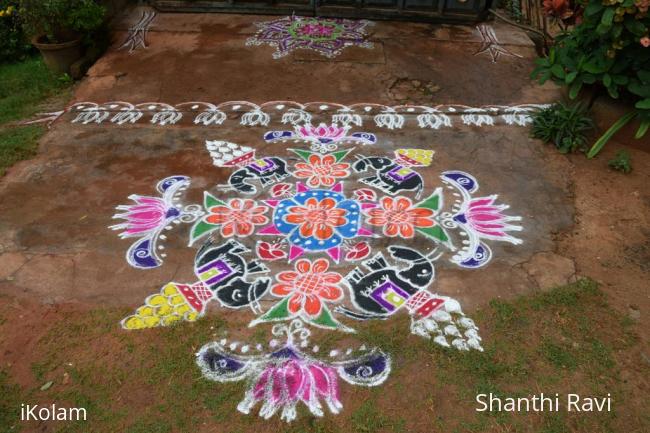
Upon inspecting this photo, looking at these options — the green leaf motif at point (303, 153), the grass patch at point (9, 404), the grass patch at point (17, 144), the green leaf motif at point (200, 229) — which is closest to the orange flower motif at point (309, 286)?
the green leaf motif at point (200, 229)

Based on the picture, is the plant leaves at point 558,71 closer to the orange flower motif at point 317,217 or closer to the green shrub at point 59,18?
the orange flower motif at point 317,217

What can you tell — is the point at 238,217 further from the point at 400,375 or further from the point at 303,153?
the point at 400,375

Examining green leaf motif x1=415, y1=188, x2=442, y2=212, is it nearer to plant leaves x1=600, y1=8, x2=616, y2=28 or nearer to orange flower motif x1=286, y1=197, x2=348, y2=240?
orange flower motif x1=286, y1=197, x2=348, y2=240

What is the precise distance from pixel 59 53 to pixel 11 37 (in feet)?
4.14

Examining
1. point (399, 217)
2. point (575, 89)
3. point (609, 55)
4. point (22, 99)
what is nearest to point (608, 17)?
point (609, 55)

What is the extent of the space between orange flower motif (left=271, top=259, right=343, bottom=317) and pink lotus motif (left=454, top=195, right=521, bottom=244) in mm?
1018

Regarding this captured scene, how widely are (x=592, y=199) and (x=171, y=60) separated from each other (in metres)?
4.35

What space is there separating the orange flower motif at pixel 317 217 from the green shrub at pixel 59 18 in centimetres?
341

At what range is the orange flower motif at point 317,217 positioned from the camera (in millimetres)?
3029

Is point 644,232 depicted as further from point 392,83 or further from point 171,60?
point 171,60

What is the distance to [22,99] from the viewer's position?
4.55 meters

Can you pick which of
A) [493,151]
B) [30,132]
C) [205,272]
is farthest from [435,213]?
[30,132]

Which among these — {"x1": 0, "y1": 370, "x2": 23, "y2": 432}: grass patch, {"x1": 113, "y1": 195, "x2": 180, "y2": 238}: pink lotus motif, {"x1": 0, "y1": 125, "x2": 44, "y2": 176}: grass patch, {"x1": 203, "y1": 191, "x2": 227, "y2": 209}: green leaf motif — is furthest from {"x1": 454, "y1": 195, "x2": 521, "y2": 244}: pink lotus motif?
{"x1": 0, "y1": 125, "x2": 44, "y2": 176}: grass patch

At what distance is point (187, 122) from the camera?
411 centimetres
